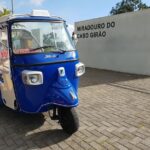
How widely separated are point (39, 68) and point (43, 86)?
1.04 ft

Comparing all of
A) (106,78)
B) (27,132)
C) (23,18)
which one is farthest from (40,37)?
(106,78)

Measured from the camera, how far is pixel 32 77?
→ 4230 millimetres

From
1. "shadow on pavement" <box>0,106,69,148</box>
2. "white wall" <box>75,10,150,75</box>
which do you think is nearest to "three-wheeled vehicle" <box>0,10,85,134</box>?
"shadow on pavement" <box>0,106,69,148</box>

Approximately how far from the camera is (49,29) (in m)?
4.98

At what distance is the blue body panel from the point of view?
4309 millimetres

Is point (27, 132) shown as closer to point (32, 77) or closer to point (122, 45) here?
point (32, 77)

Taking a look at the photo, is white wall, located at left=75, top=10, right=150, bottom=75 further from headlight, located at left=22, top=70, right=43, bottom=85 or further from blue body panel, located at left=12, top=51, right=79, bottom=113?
headlight, located at left=22, top=70, right=43, bottom=85

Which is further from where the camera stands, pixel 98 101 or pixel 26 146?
pixel 98 101

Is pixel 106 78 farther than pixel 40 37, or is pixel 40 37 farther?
pixel 106 78

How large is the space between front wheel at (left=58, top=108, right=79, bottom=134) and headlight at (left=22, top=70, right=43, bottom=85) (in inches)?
26.5

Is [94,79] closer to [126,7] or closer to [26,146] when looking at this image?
[26,146]

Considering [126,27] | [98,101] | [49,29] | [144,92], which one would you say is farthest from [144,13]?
[49,29]

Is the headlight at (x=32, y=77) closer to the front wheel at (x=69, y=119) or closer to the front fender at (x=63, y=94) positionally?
the front fender at (x=63, y=94)

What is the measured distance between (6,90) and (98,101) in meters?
2.57
